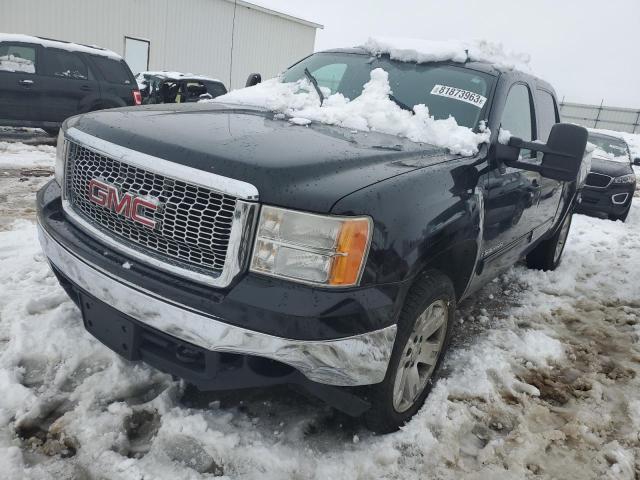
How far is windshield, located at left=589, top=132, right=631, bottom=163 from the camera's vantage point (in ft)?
31.3

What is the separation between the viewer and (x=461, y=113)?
2906mm

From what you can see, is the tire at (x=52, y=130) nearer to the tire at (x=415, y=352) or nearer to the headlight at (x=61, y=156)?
the headlight at (x=61, y=156)

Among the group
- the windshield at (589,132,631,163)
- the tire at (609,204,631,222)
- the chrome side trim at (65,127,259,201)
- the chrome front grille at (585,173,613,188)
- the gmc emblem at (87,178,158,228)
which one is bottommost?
the tire at (609,204,631,222)

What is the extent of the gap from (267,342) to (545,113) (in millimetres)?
3294

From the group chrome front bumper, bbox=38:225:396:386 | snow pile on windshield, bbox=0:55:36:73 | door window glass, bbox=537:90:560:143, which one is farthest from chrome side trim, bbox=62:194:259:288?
snow pile on windshield, bbox=0:55:36:73

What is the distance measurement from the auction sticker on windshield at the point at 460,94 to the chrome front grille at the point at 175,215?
172cm

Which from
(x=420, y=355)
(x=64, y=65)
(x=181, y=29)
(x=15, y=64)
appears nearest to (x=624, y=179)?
(x=420, y=355)

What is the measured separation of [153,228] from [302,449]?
1.12 m

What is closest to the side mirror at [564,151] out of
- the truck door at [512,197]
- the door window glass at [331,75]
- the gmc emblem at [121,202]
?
the truck door at [512,197]

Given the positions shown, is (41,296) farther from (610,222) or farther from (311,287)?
(610,222)

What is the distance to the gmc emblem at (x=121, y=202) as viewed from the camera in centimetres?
196

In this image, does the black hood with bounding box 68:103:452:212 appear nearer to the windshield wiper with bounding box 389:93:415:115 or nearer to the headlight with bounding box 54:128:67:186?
the headlight with bounding box 54:128:67:186

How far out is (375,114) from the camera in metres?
2.82

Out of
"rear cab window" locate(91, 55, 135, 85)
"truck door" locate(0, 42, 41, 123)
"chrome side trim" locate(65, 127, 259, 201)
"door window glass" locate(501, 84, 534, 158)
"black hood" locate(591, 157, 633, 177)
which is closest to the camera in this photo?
"chrome side trim" locate(65, 127, 259, 201)
